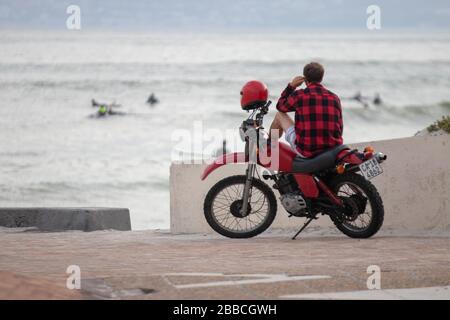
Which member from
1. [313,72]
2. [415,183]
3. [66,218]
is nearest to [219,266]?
[313,72]

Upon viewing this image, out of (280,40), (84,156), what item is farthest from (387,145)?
(280,40)

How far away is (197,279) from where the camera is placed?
6773 mm

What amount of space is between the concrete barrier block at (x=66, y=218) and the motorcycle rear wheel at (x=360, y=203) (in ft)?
Result: 10.6

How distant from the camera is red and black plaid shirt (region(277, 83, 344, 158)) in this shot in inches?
372

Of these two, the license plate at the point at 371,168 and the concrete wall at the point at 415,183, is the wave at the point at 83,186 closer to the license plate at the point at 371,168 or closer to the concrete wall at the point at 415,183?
the concrete wall at the point at 415,183

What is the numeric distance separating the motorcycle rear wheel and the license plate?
0.13 meters

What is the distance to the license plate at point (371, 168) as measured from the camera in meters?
9.20

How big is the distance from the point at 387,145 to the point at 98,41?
273 feet

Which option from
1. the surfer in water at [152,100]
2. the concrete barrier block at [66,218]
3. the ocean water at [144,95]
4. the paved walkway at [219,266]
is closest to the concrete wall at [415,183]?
Result: the paved walkway at [219,266]

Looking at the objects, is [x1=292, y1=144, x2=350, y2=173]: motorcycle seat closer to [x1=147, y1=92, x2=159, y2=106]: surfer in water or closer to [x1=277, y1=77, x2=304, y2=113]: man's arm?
[x1=277, y1=77, x2=304, y2=113]: man's arm

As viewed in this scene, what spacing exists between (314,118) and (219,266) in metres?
2.21

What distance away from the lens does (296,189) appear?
378 inches
